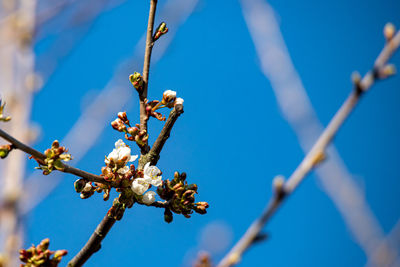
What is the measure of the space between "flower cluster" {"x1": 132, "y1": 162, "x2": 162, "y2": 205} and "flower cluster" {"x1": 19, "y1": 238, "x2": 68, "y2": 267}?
0.40 metres

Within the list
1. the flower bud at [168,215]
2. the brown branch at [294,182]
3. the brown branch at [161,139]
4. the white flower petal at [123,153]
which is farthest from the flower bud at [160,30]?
the brown branch at [294,182]

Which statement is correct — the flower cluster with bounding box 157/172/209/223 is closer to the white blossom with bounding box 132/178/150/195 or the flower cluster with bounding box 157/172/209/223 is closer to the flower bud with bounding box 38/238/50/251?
the white blossom with bounding box 132/178/150/195

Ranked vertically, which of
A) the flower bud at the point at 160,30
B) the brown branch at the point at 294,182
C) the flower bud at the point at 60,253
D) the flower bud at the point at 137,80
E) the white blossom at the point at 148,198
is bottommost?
the brown branch at the point at 294,182

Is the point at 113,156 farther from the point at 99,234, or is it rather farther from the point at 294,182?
the point at 294,182

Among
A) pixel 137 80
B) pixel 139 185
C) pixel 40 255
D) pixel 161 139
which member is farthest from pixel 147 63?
pixel 40 255

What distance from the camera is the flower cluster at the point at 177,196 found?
1997mm

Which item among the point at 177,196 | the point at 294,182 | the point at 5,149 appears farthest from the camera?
the point at 177,196

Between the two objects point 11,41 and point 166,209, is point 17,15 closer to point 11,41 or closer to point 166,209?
point 11,41

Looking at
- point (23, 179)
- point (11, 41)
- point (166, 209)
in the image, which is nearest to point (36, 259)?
point (166, 209)

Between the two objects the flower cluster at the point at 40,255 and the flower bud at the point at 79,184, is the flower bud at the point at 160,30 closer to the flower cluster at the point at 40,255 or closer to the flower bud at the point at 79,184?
the flower bud at the point at 79,184

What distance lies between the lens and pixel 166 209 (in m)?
2.03

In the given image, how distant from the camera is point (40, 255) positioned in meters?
1.75

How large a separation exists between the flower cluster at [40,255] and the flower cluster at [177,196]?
51cm

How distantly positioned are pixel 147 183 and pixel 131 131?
26 centimetres
